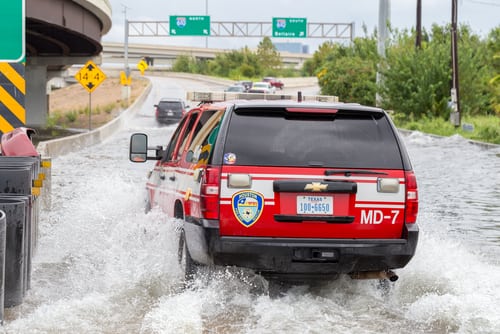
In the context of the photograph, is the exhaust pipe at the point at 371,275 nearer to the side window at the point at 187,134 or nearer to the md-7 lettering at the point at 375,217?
the md-7 lettering at the point at 375,217

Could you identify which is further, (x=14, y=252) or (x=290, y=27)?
(x=290, y=27)

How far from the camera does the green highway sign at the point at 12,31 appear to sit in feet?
27.4

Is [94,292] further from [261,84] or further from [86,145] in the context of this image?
[261,84]

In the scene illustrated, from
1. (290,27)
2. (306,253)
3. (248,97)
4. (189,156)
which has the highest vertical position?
(290,27)

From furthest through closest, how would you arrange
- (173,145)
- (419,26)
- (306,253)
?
(419,26) → (173,145) → (306,253)

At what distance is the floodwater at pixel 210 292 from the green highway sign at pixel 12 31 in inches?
86.7

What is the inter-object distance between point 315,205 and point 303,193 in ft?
0.48

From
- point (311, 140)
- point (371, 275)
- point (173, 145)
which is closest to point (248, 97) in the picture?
point (173, 145)

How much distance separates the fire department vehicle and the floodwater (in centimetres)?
40

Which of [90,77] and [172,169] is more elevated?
[90,77]

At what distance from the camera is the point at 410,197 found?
8203mm

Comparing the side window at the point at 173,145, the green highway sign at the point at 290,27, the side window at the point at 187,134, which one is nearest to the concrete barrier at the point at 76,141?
the side window at the point at 173,145

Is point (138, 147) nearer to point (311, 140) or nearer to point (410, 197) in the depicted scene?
point (311, 140)

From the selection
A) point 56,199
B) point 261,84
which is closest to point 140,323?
point 56,199
